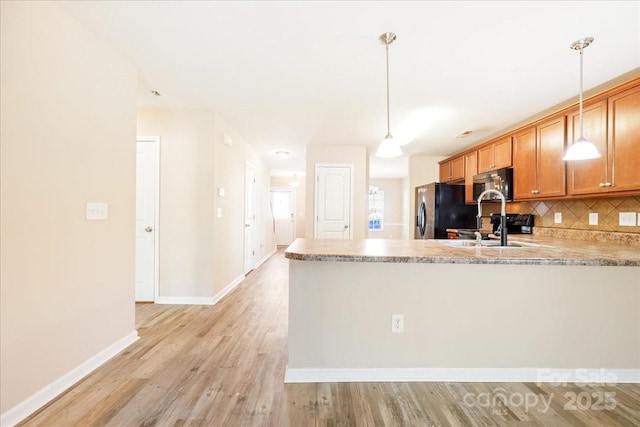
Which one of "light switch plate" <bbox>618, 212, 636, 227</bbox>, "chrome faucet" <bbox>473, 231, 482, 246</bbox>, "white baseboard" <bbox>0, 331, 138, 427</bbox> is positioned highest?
"light switch plate" <bbox>618, 212, 636, 227</bbox>

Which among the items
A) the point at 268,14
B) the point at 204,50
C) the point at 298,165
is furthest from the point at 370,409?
the point at 298,165

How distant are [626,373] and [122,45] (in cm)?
428

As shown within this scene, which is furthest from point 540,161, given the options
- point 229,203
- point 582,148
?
point 229,203

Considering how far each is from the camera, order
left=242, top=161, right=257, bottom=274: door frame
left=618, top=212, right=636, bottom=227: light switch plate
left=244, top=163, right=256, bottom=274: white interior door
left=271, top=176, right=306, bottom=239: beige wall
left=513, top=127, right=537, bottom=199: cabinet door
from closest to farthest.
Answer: left=618, top=212, right=636, bottom=227: light switch plate → left=513, top=127, right=537, bottom=199: cabinet door → left=242, top=161, right=257, bottom=274: door frame → left=244, top=163, right=256, bottom=274: white interior door → left=271, top=176, right=306, bottom=239: beige wall

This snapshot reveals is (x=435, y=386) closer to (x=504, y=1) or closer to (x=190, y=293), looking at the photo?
(x=504, y=1)

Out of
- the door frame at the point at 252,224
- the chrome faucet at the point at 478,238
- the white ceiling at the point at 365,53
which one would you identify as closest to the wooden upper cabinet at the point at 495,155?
the white ceiling at the point at 365,53

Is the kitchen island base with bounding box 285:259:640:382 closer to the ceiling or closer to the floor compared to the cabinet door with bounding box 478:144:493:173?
closer to the floor

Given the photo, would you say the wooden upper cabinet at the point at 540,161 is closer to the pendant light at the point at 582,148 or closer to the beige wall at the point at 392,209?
the pendant light at the point at 582,148

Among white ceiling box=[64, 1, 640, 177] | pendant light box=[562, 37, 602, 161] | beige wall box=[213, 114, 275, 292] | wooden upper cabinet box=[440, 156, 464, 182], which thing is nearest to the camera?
white ceiling box=[64, 1, 640, 177]

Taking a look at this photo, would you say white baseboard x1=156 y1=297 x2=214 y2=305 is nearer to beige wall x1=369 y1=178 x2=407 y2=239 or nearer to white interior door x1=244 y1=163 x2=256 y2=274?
white interior door x1=244 y1=163 x2=256 y2=274

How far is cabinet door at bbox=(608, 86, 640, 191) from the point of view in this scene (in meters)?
2.13

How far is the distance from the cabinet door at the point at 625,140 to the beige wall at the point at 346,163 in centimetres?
325

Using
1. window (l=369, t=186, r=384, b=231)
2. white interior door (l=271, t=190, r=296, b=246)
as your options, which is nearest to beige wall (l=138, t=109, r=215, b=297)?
white interior door (l=271, t=190, r=296, b=246)

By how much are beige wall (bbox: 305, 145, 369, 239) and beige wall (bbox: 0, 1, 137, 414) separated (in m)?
3.07
